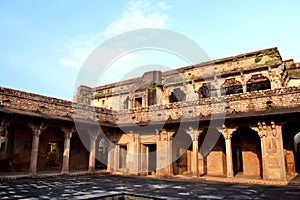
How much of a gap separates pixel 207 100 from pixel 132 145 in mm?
5967

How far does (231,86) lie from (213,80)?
149 centimetres

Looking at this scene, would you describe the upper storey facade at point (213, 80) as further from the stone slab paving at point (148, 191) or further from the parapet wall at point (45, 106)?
the stone slab paving at point (148, 191)

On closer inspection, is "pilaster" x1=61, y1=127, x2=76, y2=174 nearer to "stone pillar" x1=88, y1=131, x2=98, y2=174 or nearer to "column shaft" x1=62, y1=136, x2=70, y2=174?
"column shaft" x1=62, y1=136, x2=70, y2=174

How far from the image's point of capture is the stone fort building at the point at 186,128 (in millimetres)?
12008

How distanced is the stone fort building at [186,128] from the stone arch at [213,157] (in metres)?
0.06

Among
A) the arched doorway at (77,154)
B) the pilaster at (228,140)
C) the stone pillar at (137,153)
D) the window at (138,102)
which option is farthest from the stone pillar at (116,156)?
the pilaster at (228,140)

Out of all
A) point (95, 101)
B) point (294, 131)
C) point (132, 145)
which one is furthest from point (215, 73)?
point (95, 101)

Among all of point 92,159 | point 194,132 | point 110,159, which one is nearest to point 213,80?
point 194,132

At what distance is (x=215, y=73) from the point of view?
62.9 ft

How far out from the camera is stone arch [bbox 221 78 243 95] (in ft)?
59.6

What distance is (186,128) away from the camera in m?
14.0

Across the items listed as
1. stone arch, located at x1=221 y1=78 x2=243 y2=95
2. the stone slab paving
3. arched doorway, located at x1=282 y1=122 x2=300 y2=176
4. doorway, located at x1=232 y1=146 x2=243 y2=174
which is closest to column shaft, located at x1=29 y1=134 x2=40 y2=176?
the stone slab paving

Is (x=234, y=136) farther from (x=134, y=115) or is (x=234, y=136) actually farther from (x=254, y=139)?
(x=134, y=115)

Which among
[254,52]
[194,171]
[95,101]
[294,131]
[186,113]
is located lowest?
[194,171]
